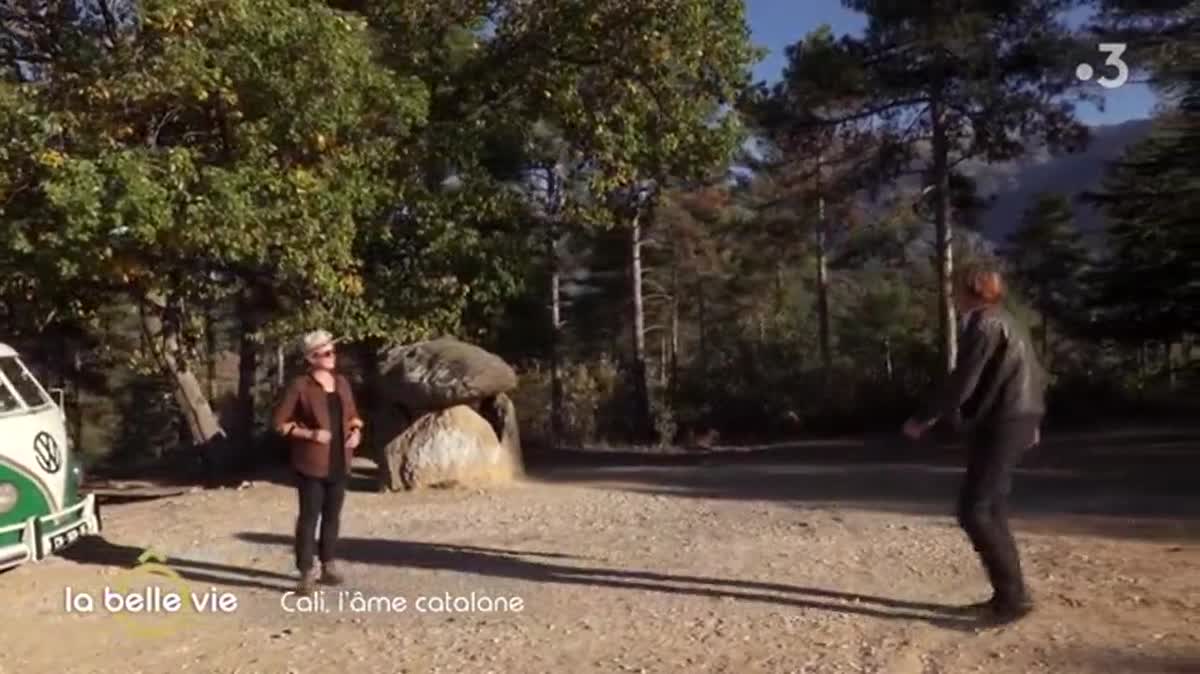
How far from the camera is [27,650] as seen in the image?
8.28 metres

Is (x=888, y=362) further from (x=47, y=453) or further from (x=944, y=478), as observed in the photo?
(x=47, y=453)

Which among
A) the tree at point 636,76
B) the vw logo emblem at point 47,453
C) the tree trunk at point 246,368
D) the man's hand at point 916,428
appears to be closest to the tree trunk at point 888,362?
the tree at point 636,76

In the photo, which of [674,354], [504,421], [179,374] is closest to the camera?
[504,421]

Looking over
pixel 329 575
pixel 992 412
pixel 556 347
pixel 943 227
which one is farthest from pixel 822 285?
pixel 992 412

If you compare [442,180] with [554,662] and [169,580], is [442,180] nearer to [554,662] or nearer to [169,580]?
[169,580]

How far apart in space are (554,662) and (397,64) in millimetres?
11319

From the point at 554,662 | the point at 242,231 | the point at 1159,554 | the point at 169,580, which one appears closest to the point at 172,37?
the point at 242,231

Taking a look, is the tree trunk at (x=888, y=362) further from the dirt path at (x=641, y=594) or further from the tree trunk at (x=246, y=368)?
the dirt path at (x=641, y=594)

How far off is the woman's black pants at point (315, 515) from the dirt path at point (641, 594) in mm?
317

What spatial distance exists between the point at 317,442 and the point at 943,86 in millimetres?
17532

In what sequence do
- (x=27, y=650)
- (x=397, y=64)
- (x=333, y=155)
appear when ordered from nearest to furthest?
1. (x=27, y=650)
2. (x=333, y=155)
3. (x=397, y=64)

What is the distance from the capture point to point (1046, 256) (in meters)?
38.0

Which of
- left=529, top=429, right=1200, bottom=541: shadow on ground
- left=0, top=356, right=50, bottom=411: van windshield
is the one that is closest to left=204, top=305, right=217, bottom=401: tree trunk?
left=529, top=429, right=1200, bottom=541: shadow on ground

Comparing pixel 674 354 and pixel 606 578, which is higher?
pixel 674 354
